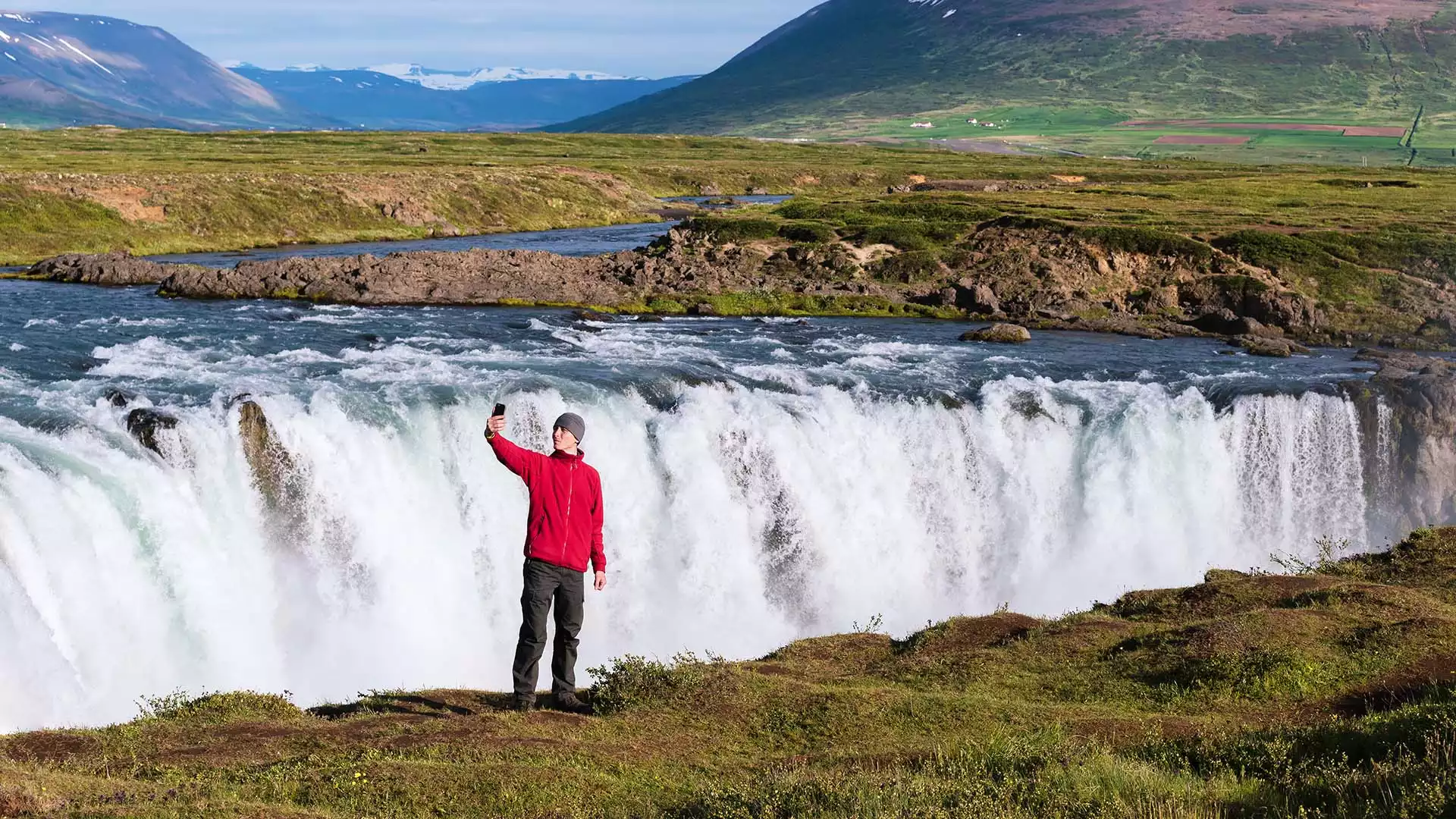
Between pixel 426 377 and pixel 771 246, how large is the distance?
110 ft

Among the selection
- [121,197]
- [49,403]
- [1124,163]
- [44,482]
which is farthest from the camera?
[1124,163]

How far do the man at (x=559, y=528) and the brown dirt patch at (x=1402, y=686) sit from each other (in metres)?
9.66

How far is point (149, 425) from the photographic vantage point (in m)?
27.8

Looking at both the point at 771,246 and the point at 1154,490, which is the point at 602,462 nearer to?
the point at 1154,490

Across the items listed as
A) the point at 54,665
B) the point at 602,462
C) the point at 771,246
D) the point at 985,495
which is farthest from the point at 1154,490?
the point at 771,246

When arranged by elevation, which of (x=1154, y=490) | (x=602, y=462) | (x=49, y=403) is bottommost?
(x=1154, y=490)

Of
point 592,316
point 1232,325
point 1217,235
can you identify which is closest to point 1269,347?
point 1232,325

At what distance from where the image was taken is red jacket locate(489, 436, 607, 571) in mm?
14602

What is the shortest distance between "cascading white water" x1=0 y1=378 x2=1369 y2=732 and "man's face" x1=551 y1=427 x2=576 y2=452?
41.9 ft

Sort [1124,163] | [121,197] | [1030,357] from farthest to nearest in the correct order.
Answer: [1124,163] < [121,197] < [1030,357]

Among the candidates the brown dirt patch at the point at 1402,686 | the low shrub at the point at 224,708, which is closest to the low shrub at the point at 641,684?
the low shrub at the point at 224,708

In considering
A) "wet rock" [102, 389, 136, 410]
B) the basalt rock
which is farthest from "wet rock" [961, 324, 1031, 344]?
"wet rock" [102, 389, 136, 410]

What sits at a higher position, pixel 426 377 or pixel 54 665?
pixel 426 377

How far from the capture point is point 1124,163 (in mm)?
189000
